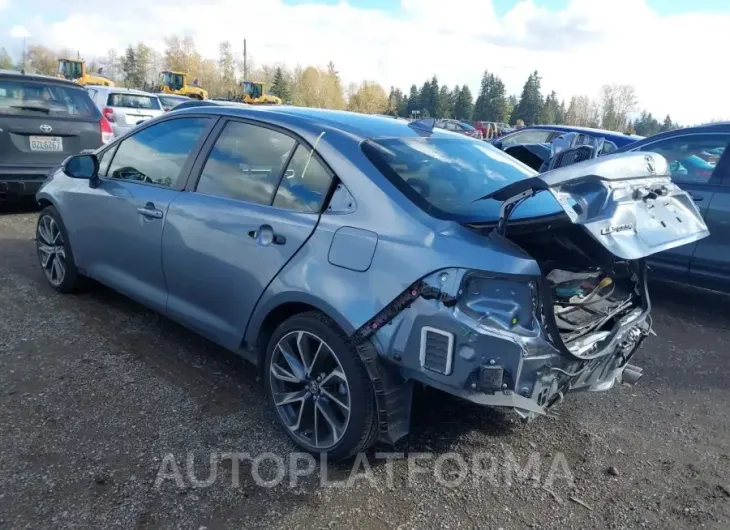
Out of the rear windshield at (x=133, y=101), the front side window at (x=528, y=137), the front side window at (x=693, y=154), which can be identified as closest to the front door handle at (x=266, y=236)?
the front side window at (x=693, y=154)

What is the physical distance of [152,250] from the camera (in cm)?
370

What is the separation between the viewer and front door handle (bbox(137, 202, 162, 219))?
143 inches

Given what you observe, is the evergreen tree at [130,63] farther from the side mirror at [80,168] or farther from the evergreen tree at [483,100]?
the side mirror at [80,168]

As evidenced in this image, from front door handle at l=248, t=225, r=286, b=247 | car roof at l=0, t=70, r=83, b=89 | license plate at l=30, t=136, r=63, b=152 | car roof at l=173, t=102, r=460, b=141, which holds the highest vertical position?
car roof at l=173, t=102, r=460, b=141

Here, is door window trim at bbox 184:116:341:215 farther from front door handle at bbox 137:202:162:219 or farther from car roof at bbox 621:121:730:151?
car roof at bbox 621:121:730:151

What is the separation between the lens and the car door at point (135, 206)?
3.65 m

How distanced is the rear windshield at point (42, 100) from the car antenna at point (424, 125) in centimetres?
576

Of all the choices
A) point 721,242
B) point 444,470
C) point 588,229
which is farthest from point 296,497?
point 721,242

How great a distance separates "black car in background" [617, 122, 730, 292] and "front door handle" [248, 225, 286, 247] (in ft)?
11.5

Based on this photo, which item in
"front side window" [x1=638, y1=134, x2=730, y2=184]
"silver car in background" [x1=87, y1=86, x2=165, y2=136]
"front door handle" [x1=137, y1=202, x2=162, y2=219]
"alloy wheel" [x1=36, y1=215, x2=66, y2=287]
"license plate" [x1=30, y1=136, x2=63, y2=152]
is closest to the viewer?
"front door handle" [x1=137, y1=202, x2=162, y2=219]

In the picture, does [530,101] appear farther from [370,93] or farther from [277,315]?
[277,315]

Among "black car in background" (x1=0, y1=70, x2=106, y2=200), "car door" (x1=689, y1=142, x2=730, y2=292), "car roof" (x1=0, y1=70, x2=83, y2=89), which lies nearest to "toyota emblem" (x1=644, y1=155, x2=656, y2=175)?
"car door" (x1=689, y1=142, x2=730, y2=292)

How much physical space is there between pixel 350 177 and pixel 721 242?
12.7 ft

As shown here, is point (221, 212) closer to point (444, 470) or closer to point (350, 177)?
point (350, 177)
